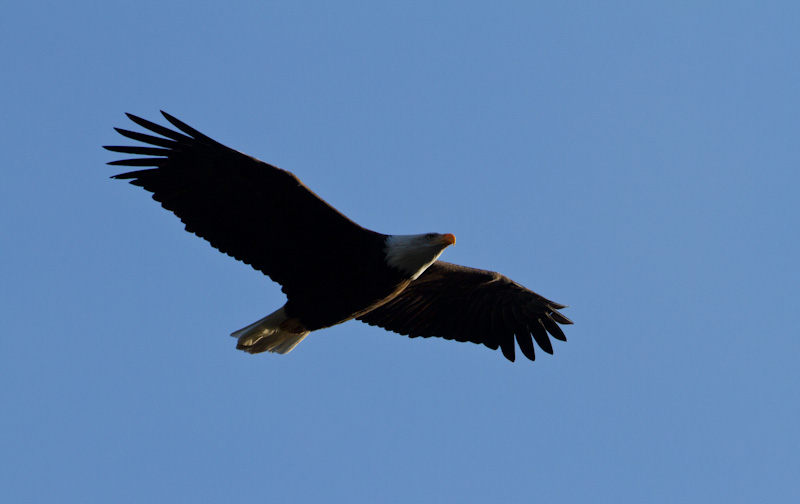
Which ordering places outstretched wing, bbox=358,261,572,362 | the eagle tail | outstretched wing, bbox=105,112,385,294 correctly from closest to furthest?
outstretched wing, bbox=105,112,385,294 → the eagle tail → outstretched wing, bbox=358,261,572,362

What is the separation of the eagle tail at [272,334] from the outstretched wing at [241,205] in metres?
0.56

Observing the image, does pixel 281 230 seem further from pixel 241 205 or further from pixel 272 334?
pixel 272 334

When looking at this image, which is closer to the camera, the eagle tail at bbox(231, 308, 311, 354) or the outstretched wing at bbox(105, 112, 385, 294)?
the outstretched wing at bbox(105, 112, 385, 294)

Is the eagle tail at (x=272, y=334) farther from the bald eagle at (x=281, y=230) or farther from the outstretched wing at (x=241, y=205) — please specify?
the outstretched wing at (x=241, y=205)

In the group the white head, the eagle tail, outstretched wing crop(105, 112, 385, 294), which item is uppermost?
outstretched wing crop(105, 112, 385, 294)

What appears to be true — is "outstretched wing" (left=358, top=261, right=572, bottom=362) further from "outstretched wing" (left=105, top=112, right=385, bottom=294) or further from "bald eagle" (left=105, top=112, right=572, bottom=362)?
"outstretched wing" (left=105, top=112, right=385, bottom=294)

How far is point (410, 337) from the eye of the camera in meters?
11.0

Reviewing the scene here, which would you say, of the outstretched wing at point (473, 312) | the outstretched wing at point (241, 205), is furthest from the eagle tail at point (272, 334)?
the outstretched wing at point (473, 312)

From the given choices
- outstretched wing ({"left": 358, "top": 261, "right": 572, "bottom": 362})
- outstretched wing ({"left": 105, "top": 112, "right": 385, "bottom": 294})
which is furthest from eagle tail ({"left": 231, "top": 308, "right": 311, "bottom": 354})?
outstretched wing ({"left": 358, "top": 261, "right": 572, "bottom": 362})

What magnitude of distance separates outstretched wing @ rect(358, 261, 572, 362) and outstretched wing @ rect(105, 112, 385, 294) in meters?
1.49

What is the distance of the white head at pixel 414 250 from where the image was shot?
30.3 ft

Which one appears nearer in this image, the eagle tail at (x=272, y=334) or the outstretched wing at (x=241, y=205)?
the outstretched wing at (x=241, y=205)

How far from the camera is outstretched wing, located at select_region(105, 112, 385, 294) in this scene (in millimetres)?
9156

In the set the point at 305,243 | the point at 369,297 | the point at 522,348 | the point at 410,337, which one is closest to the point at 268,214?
the point at 305,243
